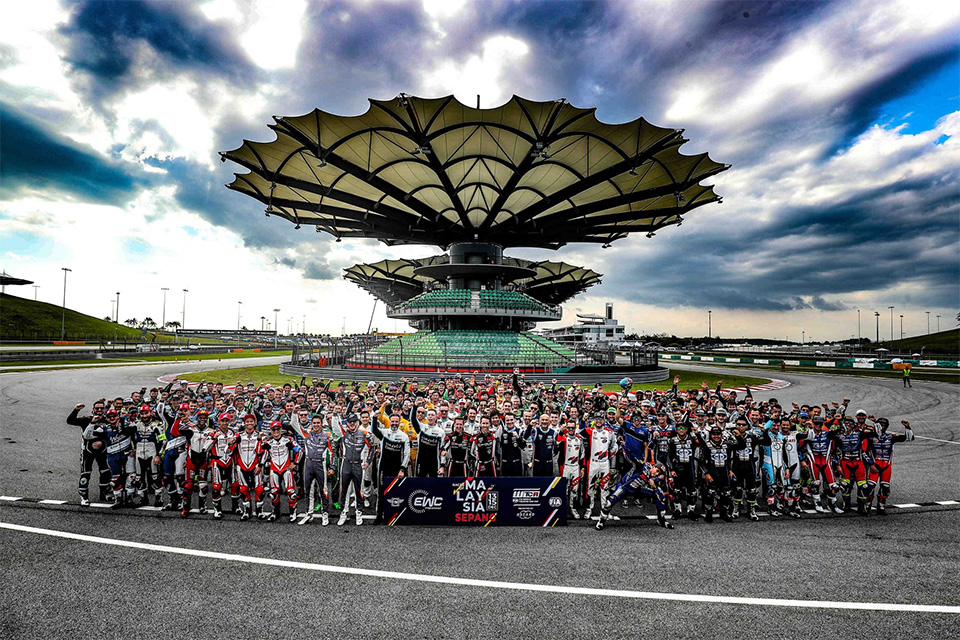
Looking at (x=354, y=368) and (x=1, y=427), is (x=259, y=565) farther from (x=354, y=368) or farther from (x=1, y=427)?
(x=354, y=368)

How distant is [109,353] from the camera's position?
158 feet

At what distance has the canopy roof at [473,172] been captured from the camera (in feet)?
82.0

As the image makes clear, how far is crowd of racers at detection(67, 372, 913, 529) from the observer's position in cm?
756

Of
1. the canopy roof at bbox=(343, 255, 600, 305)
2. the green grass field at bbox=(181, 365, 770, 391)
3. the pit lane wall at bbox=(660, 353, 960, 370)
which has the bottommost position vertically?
the green grass field at bbox=(181, 365, 770, 391)

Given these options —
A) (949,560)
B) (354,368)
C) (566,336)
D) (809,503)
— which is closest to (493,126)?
(354,368)

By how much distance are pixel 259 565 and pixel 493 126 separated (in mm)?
25747

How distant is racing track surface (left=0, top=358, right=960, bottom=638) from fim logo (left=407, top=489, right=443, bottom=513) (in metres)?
0.36

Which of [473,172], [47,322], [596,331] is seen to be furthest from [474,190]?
[47,322]

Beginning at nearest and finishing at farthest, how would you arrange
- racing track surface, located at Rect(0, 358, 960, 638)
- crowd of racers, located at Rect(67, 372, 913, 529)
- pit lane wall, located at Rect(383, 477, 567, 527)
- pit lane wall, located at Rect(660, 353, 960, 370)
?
racing track surface, located at Rect(0, 358, 960, 638) → pit lane wall, located at Rect(383, 477, 567, 527) → crowd of racers, located at Rect(67, 372, 913, 529) → pit lane wall, located at Rect(660, 353, 960, 370)

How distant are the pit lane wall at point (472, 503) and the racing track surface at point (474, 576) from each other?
25cm

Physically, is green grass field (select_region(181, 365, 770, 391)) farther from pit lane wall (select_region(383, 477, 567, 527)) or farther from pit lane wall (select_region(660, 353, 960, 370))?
pit lane wall (select_region(383, 477, 567, 527))

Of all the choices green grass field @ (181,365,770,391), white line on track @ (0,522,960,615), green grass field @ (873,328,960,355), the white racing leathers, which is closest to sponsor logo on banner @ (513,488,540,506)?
the white racing leathers

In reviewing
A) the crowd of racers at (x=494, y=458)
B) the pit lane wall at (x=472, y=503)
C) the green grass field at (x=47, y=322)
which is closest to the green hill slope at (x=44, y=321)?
the green grass field at (x=47, y=322)

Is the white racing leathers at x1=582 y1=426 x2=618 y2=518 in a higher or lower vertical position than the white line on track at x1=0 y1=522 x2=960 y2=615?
higher
